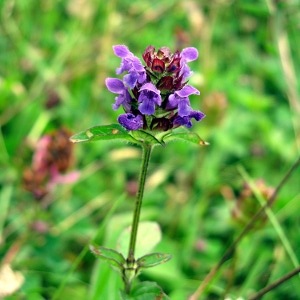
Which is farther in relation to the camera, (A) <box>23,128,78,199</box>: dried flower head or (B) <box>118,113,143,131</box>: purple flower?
(A) <box>23,128,78,199</box>: dried flower head

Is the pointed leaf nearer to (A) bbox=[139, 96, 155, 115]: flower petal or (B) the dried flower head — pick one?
(A) bbox=[139, 96, 155, 115]: flower petal

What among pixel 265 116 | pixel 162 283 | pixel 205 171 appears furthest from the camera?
pixel 265 116

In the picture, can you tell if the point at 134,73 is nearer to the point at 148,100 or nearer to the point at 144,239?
the point at 148,100

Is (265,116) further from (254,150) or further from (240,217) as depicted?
(240,217)

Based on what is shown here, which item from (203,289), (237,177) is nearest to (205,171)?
(237,177)

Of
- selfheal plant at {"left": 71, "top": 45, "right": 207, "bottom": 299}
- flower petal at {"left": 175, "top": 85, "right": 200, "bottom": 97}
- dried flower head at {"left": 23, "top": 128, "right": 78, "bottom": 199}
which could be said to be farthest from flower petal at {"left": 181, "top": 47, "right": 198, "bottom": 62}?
dried flower head at {"left": 23, "top": 128, "right": 78, "bottom": 199}

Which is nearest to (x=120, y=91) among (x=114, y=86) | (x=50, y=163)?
(x=114, y=86)
